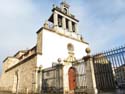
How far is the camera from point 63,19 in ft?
66.3

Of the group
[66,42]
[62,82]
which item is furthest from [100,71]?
[66,42]

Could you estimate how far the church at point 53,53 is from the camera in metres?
13.0

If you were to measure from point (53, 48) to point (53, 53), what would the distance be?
68 centimetres

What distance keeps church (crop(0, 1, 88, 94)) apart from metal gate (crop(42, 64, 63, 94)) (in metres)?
0.10

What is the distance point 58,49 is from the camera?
655 inches

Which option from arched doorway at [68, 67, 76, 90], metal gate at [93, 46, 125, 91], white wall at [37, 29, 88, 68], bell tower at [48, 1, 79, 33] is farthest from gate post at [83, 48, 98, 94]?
bell tower at [48, 1, 79, 33]

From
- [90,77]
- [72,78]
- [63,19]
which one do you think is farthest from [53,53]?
[90,77]

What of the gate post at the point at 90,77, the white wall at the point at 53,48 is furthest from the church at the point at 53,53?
the gate post at the point at 90,77

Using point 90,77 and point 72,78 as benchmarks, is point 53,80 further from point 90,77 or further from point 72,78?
point 90,77

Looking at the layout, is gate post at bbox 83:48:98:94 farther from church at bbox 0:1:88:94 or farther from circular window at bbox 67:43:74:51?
circular window at bbox 67:43:74:51

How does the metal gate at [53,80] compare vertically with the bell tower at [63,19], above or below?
below

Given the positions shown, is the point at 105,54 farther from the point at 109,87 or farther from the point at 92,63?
the point at 109,87

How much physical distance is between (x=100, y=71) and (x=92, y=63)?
0.71 meters

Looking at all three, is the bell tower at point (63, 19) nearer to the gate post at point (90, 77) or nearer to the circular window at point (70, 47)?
the circular window at point (70, 47)
